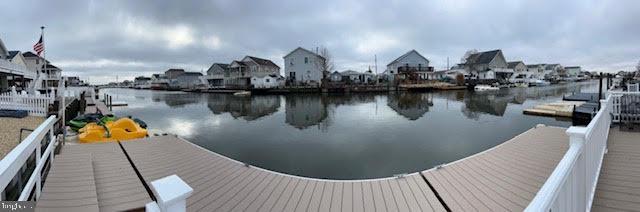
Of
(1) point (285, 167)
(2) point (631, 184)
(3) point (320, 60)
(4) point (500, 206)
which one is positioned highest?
(3) point (320, 60)

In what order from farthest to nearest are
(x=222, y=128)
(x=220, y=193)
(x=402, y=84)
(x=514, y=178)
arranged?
(x=402, y=84), (x=222, y=128), (x=514, y=178), (x=220, y=193)

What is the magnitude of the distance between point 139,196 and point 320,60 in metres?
57.1

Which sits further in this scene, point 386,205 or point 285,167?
point 285,167

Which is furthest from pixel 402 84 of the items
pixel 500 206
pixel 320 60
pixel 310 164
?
pixel 500 206

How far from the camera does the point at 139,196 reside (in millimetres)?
4578

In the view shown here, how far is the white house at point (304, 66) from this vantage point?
6018 centimetres

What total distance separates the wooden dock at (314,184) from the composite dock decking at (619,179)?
3.18 ft

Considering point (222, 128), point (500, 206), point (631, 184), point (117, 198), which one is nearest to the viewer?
point (631, 184)

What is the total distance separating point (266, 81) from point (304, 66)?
785 cm

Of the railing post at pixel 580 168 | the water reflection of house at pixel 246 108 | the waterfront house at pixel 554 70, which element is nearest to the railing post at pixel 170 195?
the railing post at pixel 580 168

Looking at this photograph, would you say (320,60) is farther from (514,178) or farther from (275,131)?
(514,178)

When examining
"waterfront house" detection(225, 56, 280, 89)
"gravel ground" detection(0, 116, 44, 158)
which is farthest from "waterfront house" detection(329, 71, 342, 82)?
"gravel ground" detection(0, 116, 44, 158)

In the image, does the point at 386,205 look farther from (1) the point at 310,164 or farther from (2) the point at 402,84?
(2) the point at 402,84

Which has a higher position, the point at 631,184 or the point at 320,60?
the point at 320,60
